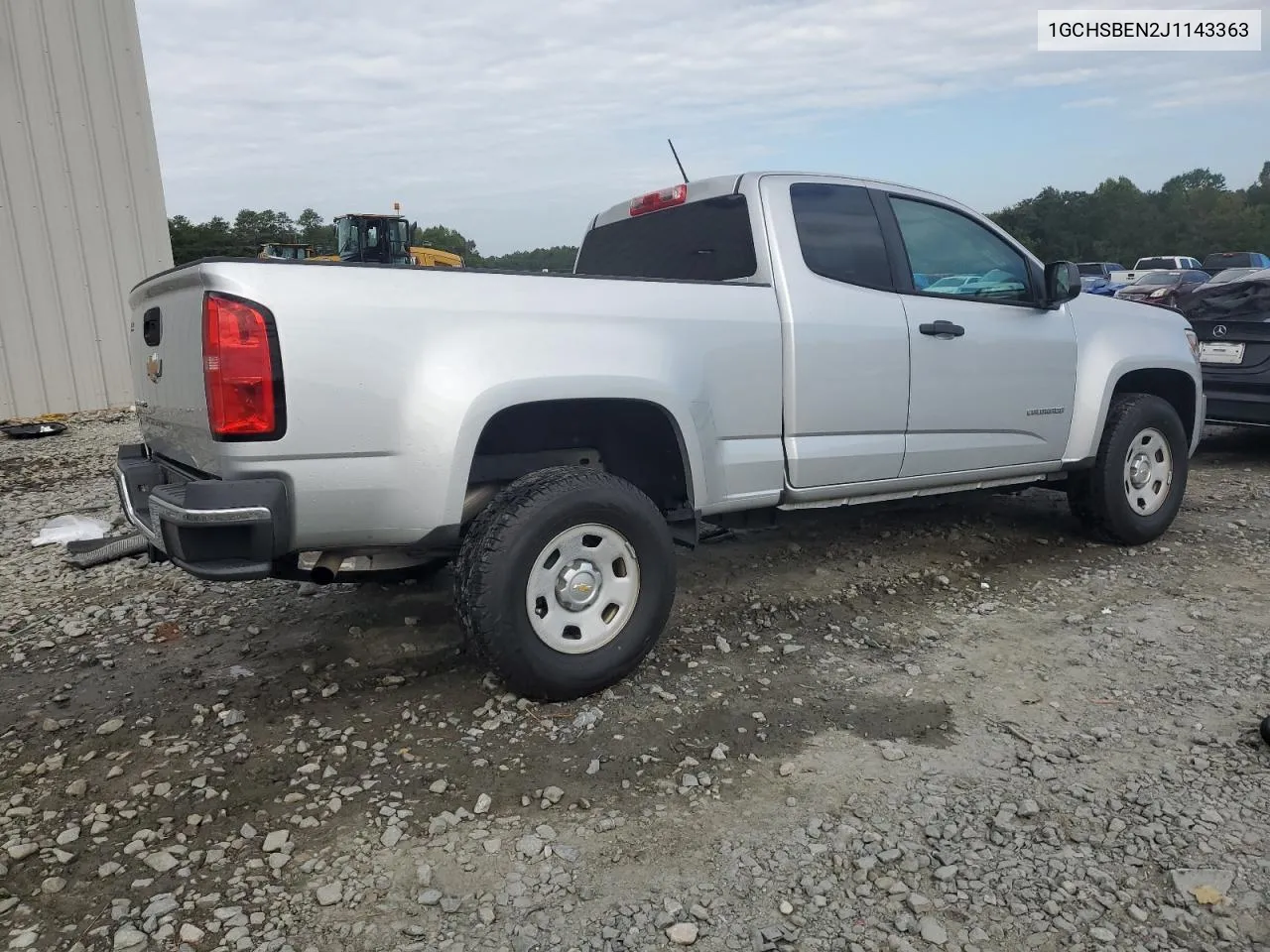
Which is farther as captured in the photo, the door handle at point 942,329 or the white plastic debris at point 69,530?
the white plastic debris at point 69,530

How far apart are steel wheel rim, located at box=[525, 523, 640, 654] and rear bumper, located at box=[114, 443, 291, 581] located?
2.70 feet

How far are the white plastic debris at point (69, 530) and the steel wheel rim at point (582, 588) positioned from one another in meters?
3.49

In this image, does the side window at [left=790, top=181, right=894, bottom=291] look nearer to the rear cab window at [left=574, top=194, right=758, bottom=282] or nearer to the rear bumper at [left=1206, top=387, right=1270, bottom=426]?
the rear cab window at [left=574, top=194, right=758, bottom=282]

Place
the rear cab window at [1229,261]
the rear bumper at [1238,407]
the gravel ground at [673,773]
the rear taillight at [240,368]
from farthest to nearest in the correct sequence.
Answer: the rear cab window at [1229,261] → the rear bumper at [1238,407] → the rear taillight at [240,368] → the gravel ground at [673,773]

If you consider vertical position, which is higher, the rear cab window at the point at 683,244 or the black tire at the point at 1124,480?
the rear cab window at the point at 683,244

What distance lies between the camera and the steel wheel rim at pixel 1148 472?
497 cm

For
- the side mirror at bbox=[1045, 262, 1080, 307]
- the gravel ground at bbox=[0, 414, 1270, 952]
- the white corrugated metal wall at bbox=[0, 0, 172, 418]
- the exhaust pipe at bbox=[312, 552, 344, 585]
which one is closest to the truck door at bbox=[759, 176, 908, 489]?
the gravel ground at bbox=[0, 414, 1270, 952]

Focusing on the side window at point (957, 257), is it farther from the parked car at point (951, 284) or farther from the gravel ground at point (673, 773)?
the gravel ground at point (673, 773)

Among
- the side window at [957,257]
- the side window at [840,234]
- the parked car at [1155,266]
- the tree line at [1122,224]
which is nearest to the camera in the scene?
the side window at [840,234]

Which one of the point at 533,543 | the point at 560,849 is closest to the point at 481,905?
the point at 560,849

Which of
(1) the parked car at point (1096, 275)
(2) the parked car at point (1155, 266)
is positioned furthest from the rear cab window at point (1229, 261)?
(1) the parked car at point (1096, 275)

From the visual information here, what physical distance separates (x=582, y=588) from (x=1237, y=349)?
21.3 ft

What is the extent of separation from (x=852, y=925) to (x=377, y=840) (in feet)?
4.08

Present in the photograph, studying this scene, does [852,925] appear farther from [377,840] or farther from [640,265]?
[640,265]
